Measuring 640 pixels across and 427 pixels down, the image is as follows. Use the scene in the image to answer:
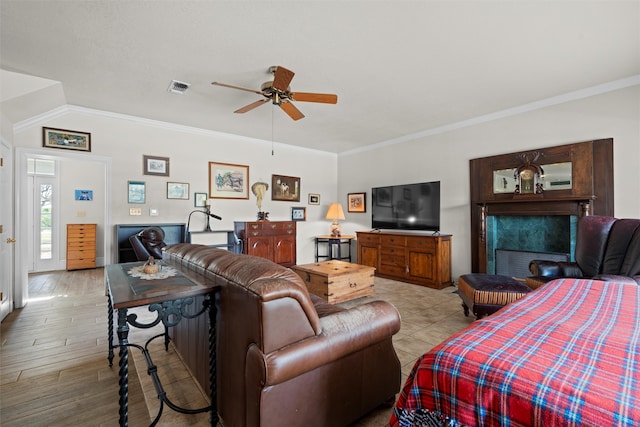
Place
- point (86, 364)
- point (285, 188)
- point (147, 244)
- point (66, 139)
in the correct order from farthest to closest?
point (285, 188)
point (66, 139)
point (147, 244)
point (86, 364)

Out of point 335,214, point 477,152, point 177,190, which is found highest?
point 477,152

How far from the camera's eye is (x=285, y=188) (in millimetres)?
6117

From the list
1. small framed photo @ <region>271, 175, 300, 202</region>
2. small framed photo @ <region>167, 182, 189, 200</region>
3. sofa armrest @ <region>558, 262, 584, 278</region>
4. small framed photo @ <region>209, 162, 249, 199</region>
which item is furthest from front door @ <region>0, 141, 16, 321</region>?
sofa armrest @ <region>558, 262, 584, 278</region>

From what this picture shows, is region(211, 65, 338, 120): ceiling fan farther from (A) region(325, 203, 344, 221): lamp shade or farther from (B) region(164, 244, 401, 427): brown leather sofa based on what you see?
(A) region(325, 203, 344, 221): lamp shade

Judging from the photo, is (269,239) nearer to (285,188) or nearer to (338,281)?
(285,188)

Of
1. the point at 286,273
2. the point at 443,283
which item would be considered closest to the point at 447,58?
the point at 286,273

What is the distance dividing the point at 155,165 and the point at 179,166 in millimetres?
354

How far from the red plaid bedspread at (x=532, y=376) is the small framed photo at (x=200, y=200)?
477 centimetres

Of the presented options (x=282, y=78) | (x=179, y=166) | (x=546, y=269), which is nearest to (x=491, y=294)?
(x=546, y=269)

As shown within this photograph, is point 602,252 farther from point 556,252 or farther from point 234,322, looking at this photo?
point 234,322

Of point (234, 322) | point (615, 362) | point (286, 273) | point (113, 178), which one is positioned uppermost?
point (113, 178)

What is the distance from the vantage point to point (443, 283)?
4562 millimetres

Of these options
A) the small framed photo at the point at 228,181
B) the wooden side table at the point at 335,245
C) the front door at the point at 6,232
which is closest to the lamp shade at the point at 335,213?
the wooden side table at the point at 335,245

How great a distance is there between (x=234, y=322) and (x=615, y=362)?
4.39ft
